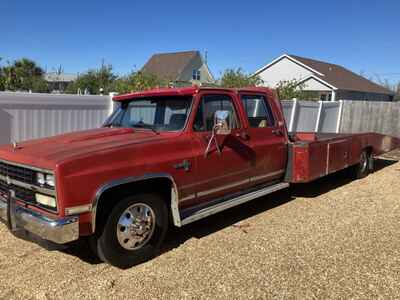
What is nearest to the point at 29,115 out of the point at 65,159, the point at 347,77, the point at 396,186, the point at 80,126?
the point at 80,126

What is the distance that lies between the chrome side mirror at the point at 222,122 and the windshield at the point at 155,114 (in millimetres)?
394

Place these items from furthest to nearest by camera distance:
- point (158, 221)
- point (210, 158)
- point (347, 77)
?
1. point (347, 77)
2. point (210, 158)
3. point (158, 221)

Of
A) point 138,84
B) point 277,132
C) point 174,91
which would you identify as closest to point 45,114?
point 174,91

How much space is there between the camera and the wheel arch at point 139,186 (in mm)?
3838

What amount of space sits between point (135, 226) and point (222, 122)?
156 centimetres

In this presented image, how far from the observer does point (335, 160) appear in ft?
24.4

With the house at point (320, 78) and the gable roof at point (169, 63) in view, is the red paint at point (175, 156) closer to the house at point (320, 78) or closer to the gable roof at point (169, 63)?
the house at point (320, 78)

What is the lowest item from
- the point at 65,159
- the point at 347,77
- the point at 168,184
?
the point at 168,184

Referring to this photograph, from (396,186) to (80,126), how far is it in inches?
262

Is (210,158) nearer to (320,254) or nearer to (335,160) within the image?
(320,254)

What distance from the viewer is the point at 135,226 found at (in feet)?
14.0

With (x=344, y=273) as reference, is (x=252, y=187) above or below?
above

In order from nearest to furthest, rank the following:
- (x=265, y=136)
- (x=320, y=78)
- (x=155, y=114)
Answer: (x=155, y=114) < (x=265, y=136) < (x=320, y=78)

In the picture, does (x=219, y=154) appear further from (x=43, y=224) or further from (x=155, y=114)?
(x=43, y=224)
